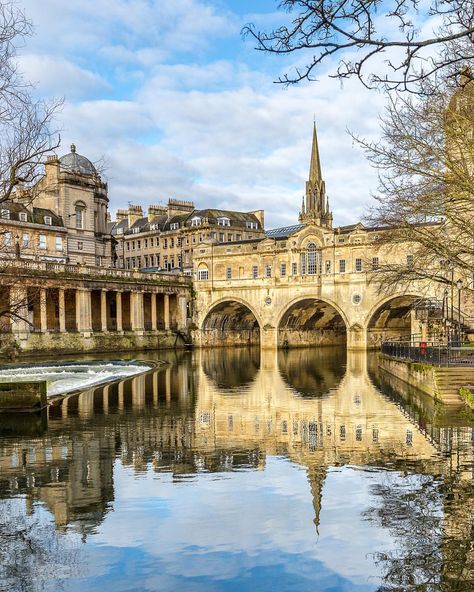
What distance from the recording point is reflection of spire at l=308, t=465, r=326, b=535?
9623 millimetres

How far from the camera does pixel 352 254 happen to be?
58.7 m

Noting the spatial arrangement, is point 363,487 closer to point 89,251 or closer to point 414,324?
point 414,324

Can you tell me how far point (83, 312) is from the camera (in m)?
55.0

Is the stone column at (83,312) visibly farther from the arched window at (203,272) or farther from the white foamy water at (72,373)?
the arched window at (203,272)

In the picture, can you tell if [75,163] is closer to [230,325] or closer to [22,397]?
[230,325]

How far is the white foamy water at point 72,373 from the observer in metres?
28.0

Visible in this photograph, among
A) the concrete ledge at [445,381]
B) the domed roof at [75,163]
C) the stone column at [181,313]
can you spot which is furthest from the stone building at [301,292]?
the concrete ledge at [445,381]

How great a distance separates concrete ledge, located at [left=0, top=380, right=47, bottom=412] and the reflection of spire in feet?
33.4

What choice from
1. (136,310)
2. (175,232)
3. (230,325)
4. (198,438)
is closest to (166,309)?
(136,310)

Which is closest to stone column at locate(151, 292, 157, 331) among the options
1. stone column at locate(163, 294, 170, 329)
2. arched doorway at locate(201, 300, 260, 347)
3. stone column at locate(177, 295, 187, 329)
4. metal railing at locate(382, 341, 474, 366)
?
stone column at locate(163, 294, 170, 329)

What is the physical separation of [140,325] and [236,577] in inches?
2134

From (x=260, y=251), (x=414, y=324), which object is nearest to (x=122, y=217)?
→ (x=260, y=251)

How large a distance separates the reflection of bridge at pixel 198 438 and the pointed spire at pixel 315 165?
51.3m

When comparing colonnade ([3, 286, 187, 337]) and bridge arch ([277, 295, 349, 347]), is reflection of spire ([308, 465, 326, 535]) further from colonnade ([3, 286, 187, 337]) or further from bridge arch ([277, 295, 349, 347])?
bridge arch ([277, 295, 349, 347])
